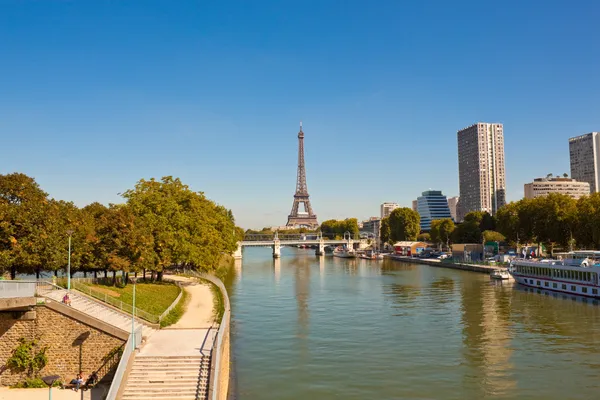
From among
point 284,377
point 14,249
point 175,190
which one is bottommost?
point 284,377

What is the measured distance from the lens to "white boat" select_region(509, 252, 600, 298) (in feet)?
195

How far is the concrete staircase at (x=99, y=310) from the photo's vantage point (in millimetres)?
29125

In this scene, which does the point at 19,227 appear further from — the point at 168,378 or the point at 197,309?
the point at 168,378

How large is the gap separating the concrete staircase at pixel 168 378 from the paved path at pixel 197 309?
8.20 meters

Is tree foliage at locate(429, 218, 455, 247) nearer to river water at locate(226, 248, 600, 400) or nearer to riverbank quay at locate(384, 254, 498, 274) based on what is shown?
riverbank quay at locate(384, 254, 498, 274)

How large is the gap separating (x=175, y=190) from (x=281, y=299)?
19.7 metres

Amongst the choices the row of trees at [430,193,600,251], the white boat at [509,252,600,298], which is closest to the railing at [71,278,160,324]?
the white boat at [509,252,600,298]

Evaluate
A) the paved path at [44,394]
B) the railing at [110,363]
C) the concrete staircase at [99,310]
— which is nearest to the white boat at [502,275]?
the concrete staircase at [99,310]

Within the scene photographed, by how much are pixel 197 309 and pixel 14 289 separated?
17267 mm

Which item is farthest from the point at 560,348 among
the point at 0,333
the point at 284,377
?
the point at 0,333

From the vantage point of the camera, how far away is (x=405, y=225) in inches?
6688

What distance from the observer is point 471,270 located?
98.6 metres

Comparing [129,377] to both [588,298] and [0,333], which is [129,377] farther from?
[588,298]

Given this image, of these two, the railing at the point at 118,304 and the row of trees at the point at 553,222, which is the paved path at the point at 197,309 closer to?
the railing at the point at 118,304
